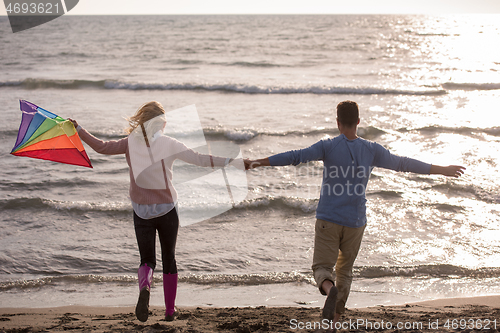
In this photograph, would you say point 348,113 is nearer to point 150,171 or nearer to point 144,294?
point 150,171

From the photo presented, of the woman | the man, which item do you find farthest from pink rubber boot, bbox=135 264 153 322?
the man

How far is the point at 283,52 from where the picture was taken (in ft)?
97.1

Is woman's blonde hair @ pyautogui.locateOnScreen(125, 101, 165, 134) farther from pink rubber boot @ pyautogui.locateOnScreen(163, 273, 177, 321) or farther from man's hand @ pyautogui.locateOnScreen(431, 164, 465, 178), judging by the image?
man's hand @ pyautogui.locateOnScreen(431, 164, 465, 178)

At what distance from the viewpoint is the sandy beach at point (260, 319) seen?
3.36 m

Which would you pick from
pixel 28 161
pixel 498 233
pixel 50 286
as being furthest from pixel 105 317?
pixel 28 161

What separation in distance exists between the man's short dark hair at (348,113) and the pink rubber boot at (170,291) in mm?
1973

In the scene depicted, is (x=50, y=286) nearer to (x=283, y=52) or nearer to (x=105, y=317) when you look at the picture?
(x=105, y=317)

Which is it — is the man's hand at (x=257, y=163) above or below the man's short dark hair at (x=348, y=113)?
below

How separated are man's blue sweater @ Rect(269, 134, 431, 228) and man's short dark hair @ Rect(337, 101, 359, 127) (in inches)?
5.0

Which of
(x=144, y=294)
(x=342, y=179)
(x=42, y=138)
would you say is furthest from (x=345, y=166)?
(x=42, y=138)

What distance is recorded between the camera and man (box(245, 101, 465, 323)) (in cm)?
320

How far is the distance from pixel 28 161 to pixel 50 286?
17.3ft

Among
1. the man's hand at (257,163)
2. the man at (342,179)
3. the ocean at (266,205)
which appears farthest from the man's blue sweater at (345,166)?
the ocean at (266,205)

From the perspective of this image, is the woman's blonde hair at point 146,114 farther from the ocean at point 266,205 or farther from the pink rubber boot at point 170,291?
the ocean at point 266,205
